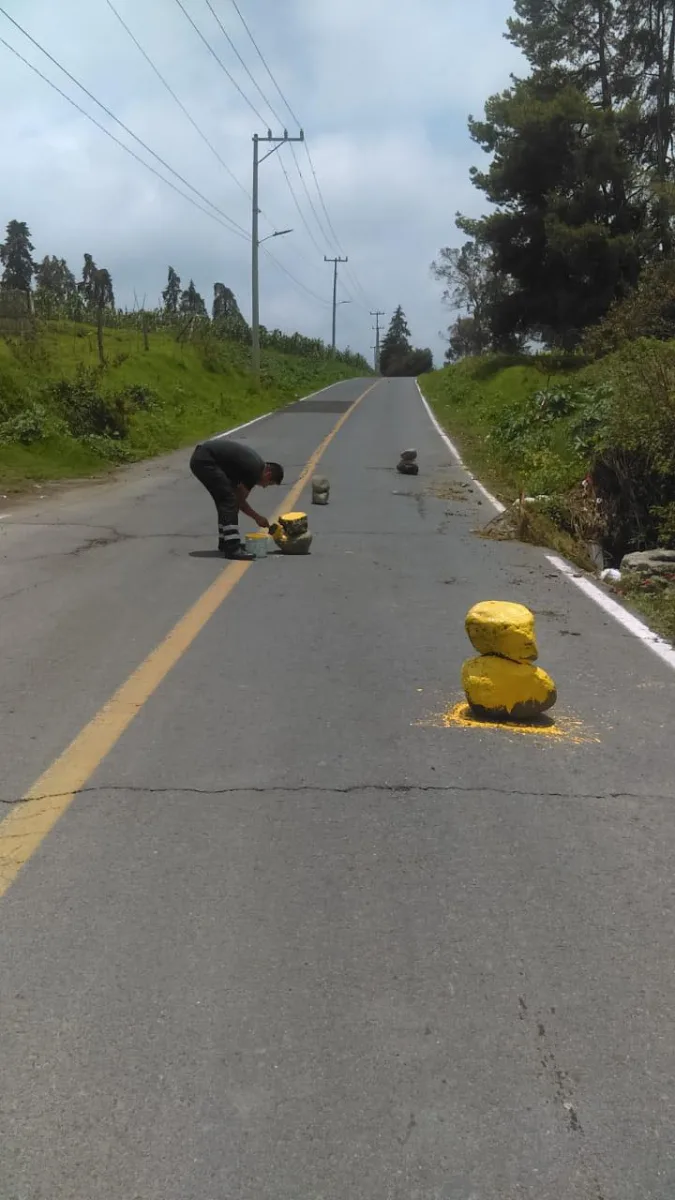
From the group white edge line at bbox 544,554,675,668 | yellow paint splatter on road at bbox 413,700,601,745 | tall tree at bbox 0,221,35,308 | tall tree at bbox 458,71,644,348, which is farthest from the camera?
tall tree at bbox 0,221,35,308

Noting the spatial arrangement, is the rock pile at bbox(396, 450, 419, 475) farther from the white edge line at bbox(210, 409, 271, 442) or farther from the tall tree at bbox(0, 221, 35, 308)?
the tall tree at bbox(0, 221, 35, 308)

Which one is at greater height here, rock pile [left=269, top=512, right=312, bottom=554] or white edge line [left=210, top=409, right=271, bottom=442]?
rock pile [left=269, top=512, right=312, bottom=554]

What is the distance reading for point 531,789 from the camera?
4.43 metres

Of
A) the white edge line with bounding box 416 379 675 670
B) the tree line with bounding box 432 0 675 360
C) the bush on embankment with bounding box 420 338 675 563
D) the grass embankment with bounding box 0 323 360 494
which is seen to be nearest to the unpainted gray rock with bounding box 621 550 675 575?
the white edge line with bounding box 416 379 675 670

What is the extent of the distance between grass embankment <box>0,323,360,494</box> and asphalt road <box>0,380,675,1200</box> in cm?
1185

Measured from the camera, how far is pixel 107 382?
2825cm

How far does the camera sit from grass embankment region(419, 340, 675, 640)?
11.8 meters

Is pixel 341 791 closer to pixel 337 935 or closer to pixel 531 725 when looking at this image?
pixel 337 935

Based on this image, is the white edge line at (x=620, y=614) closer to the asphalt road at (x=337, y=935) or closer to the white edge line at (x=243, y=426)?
the asphalt road at (x=337, y=935)

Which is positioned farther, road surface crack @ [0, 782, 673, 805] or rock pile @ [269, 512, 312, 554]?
rock pile @ [269, 512, 312, 554]

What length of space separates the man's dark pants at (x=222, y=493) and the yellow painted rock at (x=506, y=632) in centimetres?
529

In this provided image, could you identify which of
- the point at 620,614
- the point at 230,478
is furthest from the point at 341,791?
the point at 230,478

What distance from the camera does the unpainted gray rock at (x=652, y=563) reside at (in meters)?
9.66

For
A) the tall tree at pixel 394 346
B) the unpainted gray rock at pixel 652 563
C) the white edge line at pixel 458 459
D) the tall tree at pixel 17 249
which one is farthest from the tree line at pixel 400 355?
the unpainted gray rock at pixel 652 563
